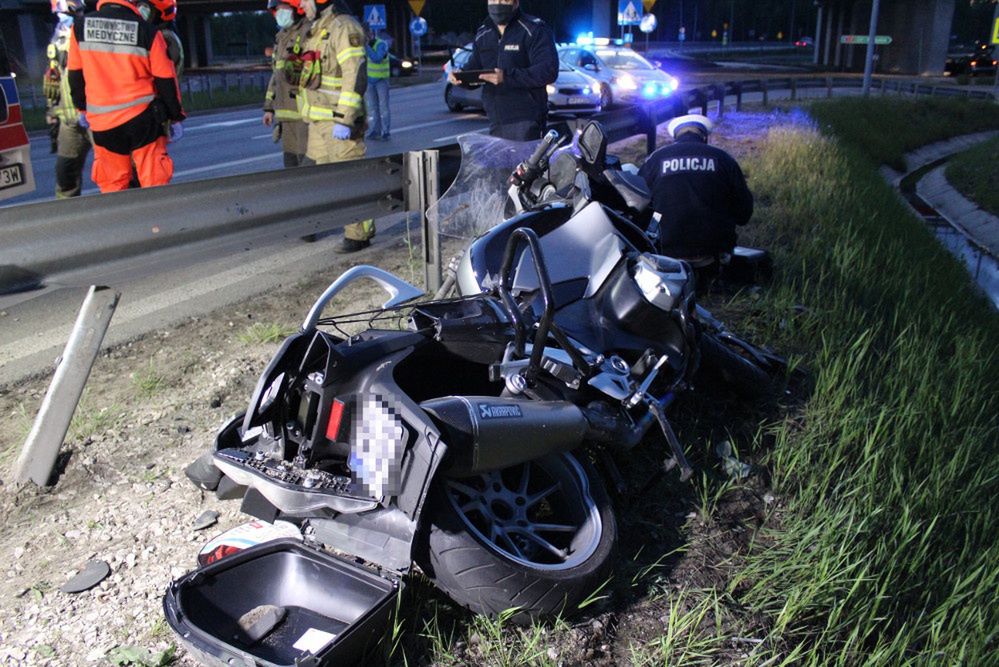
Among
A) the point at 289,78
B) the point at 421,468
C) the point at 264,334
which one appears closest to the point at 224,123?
the point at 289,78

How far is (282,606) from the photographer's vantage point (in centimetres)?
274

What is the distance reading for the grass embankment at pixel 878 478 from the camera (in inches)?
119

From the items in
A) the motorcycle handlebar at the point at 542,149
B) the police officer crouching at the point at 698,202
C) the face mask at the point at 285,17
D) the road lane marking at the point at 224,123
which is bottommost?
the road lane marking at the point at 224,123

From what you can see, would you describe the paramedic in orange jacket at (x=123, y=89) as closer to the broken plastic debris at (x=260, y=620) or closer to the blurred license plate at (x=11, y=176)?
the blurred license plate at (x=11, y=176)

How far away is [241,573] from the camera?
9.11 feet

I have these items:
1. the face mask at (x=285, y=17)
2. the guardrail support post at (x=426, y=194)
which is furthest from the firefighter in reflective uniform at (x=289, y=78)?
the guardrail support post at (x=426, y=194)

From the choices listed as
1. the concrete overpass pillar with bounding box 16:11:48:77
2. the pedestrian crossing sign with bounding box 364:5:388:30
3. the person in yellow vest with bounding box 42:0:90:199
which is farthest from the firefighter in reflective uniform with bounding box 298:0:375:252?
the concrete overpass pillar with bounding box 16:11:48:77

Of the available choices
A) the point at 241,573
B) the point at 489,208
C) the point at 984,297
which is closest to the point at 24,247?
Answer: the point at 241,573

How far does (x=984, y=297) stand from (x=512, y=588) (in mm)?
8230

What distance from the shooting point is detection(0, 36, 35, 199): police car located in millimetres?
6121

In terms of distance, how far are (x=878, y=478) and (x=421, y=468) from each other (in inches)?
81.6

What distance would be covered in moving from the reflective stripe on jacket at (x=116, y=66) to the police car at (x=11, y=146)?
408 mm

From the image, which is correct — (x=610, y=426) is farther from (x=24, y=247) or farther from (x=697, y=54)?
(x=697, y=54)

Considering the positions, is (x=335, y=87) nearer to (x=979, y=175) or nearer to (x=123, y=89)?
(x=123, y=89)
